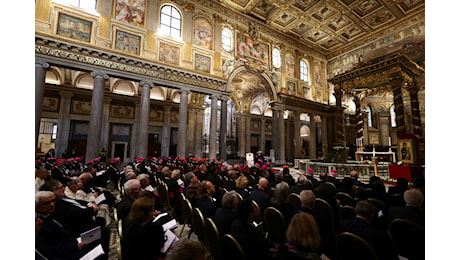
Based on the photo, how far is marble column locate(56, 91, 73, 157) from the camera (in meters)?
12.2

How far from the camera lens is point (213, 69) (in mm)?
13258

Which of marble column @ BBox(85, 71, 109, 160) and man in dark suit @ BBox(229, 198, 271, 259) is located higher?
marble column @ BBox(85, 71, 109, 160)

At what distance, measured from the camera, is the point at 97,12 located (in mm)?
9789

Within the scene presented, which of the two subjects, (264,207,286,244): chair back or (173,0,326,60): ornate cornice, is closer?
(264,207,286,244): chair back

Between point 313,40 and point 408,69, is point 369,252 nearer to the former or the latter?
point 408,69

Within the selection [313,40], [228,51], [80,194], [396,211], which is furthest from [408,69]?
[80,194]

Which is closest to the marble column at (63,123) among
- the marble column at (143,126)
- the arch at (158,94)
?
the arch at (158,94)

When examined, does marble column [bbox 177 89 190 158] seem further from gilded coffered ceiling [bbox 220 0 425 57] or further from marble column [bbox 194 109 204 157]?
gilded coffered ceiling [bbox 220 0 425 57]

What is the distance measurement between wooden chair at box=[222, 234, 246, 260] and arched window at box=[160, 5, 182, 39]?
13.0 metres

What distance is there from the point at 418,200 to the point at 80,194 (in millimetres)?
5661

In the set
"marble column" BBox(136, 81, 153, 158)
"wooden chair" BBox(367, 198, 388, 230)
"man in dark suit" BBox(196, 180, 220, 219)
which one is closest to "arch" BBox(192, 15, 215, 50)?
"marble column" BBox(136, 81, 153, 158)

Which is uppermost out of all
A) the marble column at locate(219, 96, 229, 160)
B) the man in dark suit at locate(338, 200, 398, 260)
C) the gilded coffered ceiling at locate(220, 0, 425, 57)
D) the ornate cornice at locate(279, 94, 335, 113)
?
the gilded coffered ceiling at locate(220, 0, 425, 57)

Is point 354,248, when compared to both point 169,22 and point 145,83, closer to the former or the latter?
point 145,83

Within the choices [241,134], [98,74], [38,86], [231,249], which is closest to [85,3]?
[98,74]
